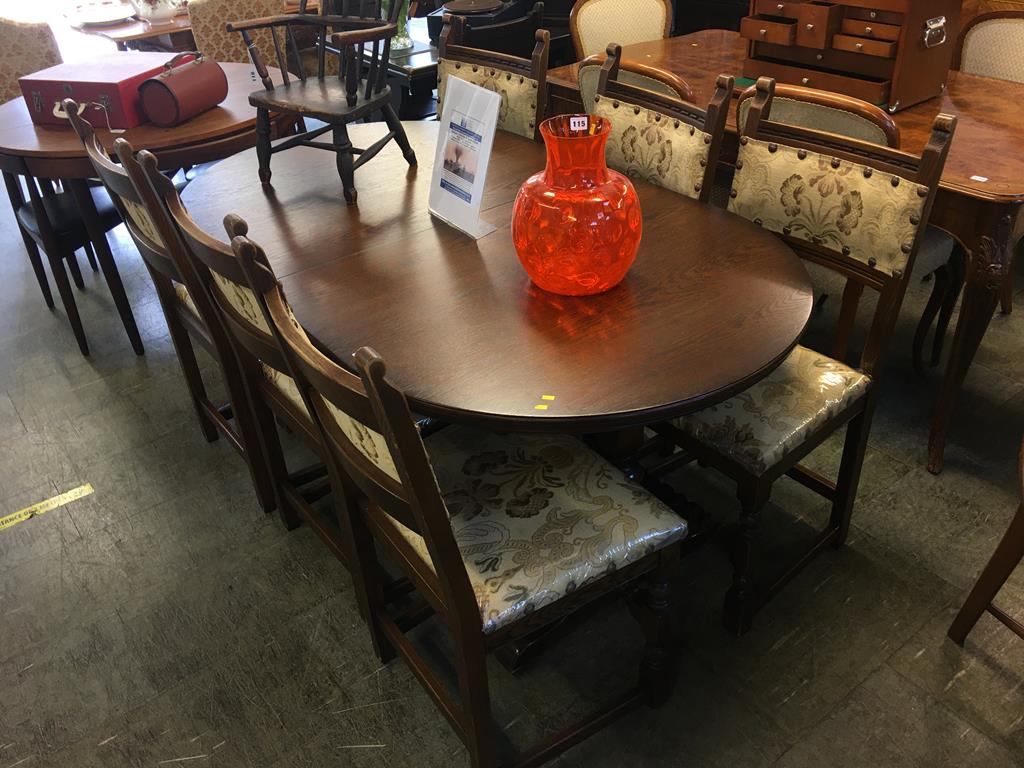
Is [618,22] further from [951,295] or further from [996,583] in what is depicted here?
[996,583]

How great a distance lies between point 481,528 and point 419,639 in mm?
541

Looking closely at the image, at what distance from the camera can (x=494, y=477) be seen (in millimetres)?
1414

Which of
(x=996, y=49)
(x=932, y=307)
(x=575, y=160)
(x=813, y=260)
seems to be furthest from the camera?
(x=996, y=49)

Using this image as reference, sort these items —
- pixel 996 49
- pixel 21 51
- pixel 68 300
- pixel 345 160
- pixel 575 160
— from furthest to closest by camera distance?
pixel 21 51, pixel 68 300, pixel 996 49, pixel 345 160, pixel 575 160

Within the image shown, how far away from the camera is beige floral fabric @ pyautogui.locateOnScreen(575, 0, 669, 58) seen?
3.09 metres

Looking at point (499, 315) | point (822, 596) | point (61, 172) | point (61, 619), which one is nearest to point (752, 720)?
point (822, 596)

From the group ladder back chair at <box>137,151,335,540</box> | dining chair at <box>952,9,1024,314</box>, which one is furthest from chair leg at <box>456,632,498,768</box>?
dining chair at <box>952,9,1024,314</box>

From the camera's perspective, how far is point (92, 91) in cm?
239

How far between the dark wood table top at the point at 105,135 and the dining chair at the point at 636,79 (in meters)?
1.03

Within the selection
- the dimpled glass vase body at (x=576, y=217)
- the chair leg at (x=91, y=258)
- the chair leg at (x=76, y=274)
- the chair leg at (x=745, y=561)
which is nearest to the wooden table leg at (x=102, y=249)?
the chair leg at (x=76, y=274)

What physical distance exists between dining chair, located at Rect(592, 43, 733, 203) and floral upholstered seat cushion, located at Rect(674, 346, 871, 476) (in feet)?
1.56

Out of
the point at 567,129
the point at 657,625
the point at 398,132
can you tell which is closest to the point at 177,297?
the point at 398,132

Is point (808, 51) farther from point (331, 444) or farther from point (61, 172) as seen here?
point (61, 172)

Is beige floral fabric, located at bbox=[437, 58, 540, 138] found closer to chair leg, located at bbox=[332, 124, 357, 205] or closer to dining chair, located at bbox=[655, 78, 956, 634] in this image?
chair leg, located at bbox=[332, 124, 357, 205]
